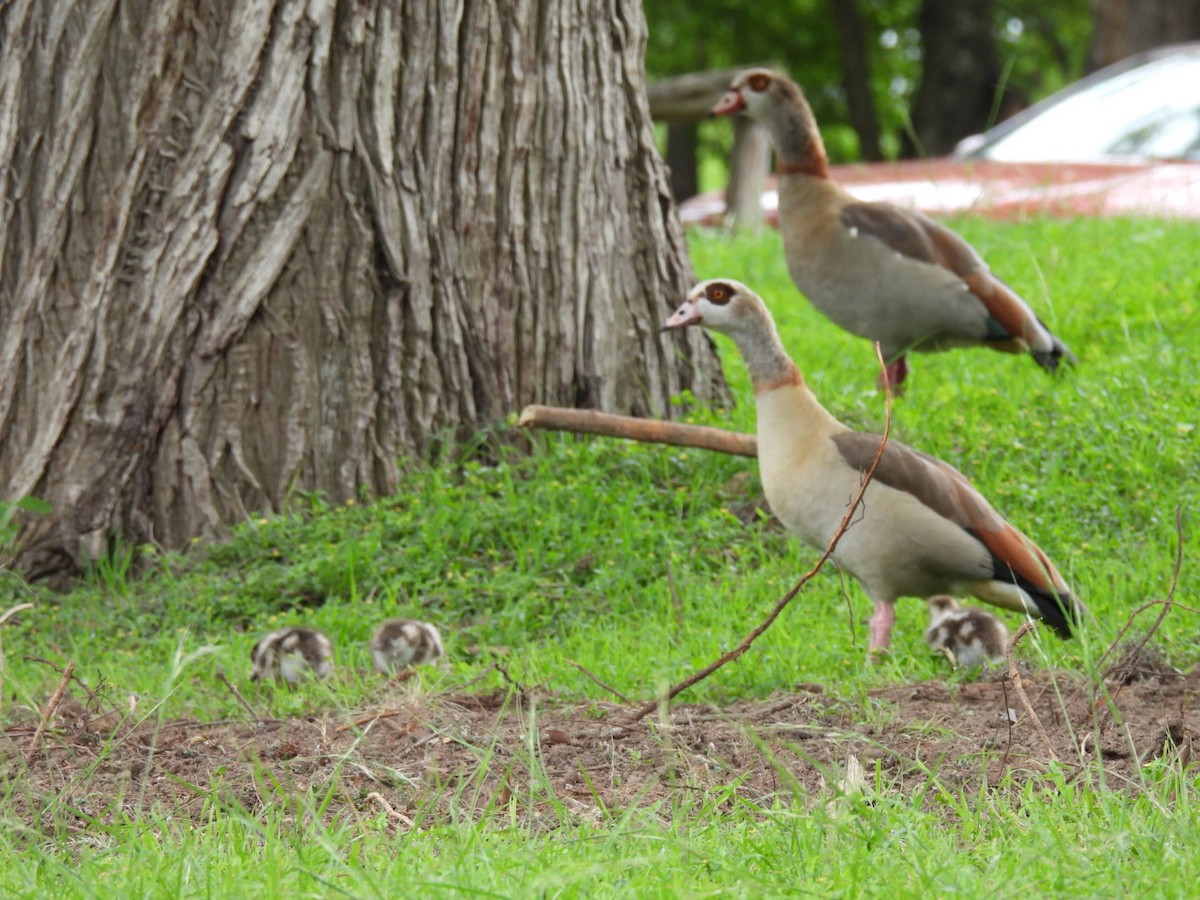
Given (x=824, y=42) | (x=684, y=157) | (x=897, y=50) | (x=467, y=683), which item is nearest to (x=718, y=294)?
(x=467, y=683)

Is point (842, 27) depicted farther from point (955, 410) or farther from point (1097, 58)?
point (955, 410)

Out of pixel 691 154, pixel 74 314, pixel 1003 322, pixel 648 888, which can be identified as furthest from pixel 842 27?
pixel 648 888

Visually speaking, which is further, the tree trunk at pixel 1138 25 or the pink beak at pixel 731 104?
the tree trunk at pixel 1138 25

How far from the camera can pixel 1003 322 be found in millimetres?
8398

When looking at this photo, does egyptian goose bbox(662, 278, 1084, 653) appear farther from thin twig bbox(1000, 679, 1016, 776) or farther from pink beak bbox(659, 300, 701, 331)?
thin twig bbox(1000, 679, 1016, 776)

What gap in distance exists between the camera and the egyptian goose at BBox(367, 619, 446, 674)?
6.19 metres

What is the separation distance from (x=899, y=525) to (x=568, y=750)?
5.91 feet

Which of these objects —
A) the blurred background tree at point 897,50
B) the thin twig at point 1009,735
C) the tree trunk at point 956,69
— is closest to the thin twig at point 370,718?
the thin twig at point 1009,735

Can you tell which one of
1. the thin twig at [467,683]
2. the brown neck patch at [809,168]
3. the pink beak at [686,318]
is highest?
the brown neck patch at [809,168]

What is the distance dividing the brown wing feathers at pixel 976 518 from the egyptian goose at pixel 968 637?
7.1 inches

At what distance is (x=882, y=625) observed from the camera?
6.19 meters

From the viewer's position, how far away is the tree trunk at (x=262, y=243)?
7.37 m

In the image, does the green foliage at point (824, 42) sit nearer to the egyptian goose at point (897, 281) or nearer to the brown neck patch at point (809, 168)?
the brown neck patch at point (809, 168)

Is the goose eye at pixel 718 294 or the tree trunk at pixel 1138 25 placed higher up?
the tree trunk at pixel 1138 25
